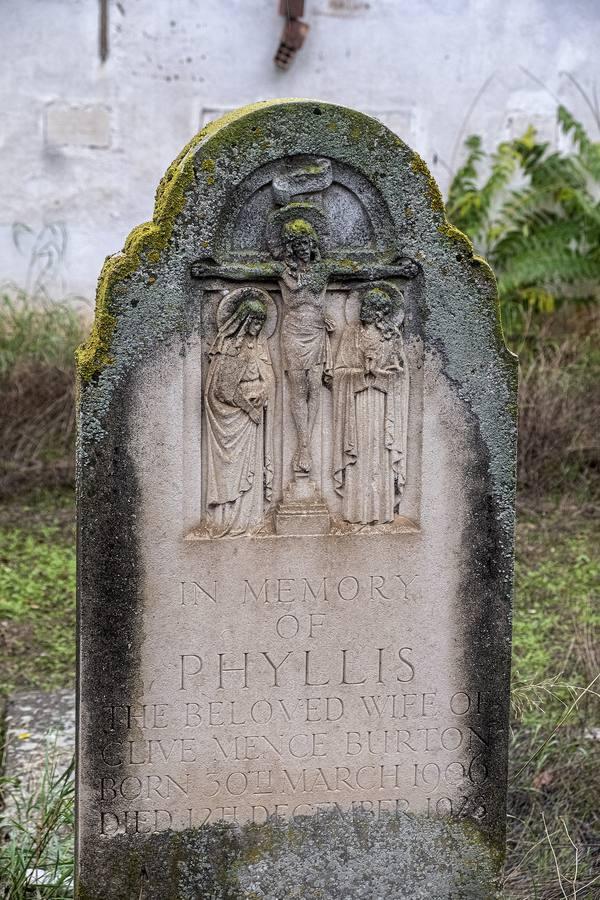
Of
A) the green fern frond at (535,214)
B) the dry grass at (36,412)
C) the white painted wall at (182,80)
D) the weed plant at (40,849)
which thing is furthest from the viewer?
the green fern frond at (535,214)

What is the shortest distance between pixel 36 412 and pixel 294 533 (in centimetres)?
490

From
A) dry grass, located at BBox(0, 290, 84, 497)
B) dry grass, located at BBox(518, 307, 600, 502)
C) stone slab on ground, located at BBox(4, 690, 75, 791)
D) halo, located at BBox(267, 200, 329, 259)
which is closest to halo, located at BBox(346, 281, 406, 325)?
halo, located at BBox(267, 200, 329, 259)

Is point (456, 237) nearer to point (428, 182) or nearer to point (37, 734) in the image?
point (428, 182)

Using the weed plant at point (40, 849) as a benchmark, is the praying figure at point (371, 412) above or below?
above

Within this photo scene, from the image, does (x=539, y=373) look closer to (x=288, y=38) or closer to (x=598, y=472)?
(x=598, y=472)

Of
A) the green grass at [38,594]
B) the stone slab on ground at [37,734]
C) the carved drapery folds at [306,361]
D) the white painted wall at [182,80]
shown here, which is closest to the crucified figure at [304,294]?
the carved drapery folds at [306,361]

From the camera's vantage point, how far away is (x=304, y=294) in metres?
3.28

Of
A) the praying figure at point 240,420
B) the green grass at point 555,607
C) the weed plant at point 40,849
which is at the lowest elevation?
the weed plant at point 40,849

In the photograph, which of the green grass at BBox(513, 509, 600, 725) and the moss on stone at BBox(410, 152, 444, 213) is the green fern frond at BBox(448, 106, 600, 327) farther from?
the moss on stone at BBox(410, 152, 444, 213)

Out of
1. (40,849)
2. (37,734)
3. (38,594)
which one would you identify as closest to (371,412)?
(40,849)

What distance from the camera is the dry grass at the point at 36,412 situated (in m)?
7.87

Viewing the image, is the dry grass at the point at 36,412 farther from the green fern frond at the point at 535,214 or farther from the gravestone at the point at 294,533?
the gravestone at the point at 294,533

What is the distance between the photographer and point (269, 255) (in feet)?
10.7

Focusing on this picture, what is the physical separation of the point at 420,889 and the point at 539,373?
496 cm
